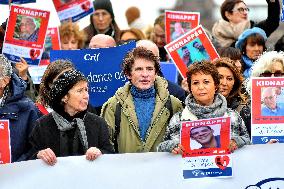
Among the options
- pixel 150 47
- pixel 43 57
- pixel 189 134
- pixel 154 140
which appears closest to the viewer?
pixel 189 134

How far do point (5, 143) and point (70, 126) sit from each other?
55 cm

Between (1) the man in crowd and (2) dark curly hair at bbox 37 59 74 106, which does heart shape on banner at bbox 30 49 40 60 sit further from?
(1) the man in crowd

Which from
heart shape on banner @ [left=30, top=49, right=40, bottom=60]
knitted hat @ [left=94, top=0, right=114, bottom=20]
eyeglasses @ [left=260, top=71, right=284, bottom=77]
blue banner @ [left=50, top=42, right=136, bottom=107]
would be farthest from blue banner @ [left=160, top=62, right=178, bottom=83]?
eyeglasses @ [left=260, top=71, right=284, bottom=77]

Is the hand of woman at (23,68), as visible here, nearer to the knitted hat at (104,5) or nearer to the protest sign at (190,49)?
the protest sign at (190,49)

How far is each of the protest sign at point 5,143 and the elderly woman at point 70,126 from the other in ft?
0.75

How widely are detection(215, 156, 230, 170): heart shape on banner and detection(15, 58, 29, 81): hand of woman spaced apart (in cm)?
304

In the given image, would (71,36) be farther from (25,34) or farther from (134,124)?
(134,124)

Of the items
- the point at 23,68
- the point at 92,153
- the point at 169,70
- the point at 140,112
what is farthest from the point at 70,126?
the point at 169,70

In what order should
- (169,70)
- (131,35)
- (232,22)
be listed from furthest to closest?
(131,35), (232,22), (169,70)

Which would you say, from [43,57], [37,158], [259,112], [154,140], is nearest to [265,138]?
[259,112]

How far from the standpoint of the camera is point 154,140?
9.53 meters

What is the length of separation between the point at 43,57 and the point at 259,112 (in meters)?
4.14

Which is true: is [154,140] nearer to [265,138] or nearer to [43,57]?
[265,138]

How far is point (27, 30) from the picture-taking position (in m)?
11.4
